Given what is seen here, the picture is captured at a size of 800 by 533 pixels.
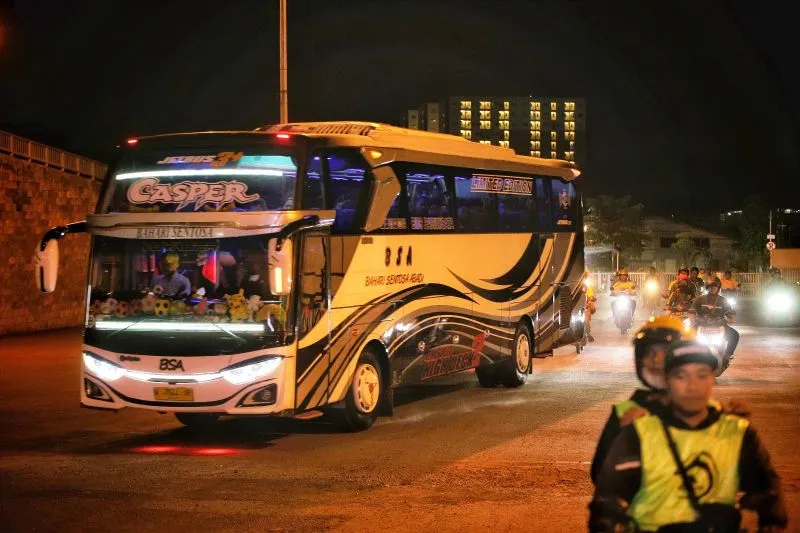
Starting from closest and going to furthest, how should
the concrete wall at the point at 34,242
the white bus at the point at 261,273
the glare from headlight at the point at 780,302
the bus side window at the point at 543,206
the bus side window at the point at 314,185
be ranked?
the white bus at the point at 261,273 → the bus side window at the point at 314,185 → the bus side window at the point at 543,206 → the concrete wall at the point at 34,242 → the glare from headlight at the point at 780,302

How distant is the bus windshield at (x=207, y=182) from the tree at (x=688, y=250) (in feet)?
235

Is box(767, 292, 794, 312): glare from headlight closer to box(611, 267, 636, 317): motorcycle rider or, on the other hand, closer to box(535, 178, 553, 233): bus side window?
box(611, 267, 636, 317): motorcycle rider

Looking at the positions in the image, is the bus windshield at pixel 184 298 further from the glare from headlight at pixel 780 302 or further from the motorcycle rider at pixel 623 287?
the glare from headlight at pixel 780 302

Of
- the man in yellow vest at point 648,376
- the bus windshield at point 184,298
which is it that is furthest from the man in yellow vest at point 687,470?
the bus windshield at point 184,298

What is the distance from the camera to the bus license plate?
12.1m

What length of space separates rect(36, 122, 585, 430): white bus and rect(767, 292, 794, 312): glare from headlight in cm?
2191

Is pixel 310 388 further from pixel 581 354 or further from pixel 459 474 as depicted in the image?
pixel 581 354

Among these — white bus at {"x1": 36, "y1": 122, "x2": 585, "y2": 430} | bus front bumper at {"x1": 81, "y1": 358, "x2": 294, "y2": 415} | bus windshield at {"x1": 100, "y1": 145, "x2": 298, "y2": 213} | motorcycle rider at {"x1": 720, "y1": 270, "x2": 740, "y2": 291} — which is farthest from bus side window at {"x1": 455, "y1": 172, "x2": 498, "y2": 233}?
motorcycle rider at {"x1": 720, "y1": 270, "x2": 740, "y2": 291}

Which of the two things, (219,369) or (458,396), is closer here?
(219,369)

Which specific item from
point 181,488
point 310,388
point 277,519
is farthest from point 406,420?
point 277,519

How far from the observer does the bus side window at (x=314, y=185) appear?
41.7 ft

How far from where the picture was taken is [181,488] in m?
10.1

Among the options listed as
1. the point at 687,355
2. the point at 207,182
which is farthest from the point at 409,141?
the point at 687,355

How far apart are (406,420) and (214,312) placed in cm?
328
